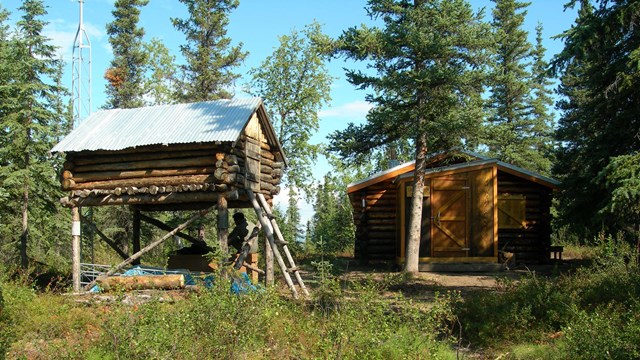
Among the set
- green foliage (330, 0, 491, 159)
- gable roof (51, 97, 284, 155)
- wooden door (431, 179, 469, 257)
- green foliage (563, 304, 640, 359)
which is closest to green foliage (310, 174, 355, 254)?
wooden door (431, 179, 469, 257)

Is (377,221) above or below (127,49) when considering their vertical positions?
below

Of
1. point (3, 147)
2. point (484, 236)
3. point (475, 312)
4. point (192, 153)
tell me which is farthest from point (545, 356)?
point (3, 147)

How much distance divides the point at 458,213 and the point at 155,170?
33.5 ft

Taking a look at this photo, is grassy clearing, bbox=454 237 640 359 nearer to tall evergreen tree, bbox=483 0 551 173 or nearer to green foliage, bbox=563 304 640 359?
green foliage, bbox=563 304 640 359

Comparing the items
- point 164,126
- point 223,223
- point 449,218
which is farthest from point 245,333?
point 449,218

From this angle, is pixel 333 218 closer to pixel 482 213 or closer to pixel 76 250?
pixel 482 213

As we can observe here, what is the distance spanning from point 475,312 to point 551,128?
33.3 meters

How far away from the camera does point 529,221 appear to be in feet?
72.7

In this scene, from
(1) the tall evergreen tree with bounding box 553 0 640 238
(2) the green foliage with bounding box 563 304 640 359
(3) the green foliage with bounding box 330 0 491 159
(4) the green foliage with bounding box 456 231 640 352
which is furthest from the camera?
(3) the green foliage with bounding box 330 0 491 159

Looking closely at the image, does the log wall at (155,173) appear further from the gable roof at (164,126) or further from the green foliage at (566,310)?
the green foliage at (566,310)

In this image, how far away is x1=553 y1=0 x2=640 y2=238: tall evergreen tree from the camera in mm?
13039

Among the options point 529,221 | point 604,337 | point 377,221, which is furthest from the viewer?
point 377,221

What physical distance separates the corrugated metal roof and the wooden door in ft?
25.1

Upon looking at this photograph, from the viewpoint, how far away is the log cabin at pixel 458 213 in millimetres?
19578
